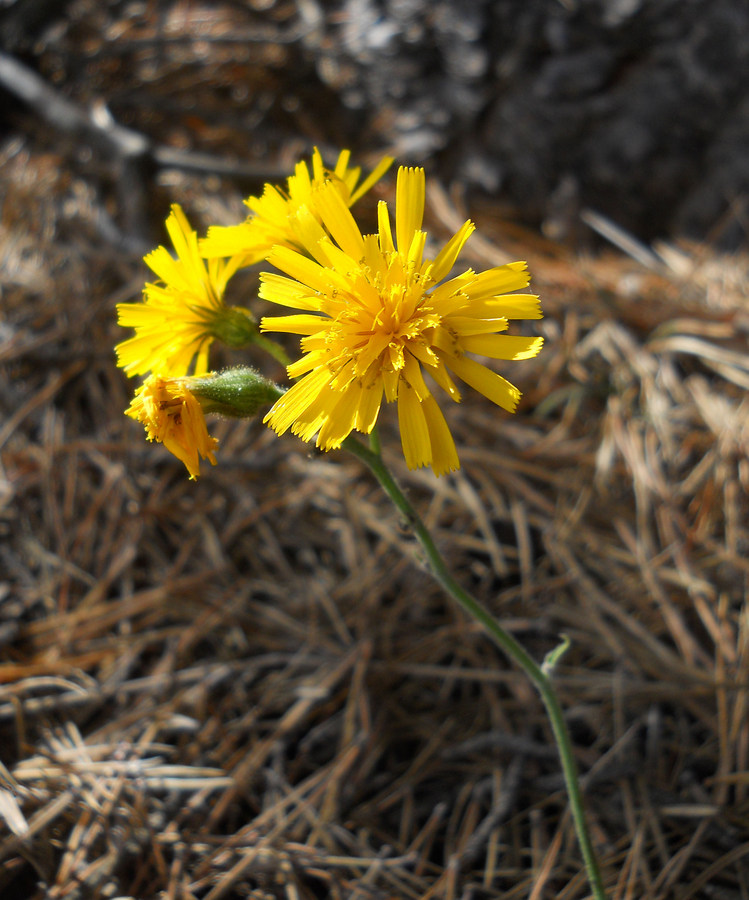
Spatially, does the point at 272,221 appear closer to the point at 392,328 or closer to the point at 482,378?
the point at 392,328

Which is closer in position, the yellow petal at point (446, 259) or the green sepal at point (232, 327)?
the yellow petal at point (446, 259)

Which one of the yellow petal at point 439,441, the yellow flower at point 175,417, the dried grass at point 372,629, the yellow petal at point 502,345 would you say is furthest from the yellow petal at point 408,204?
the dried grass at point 372,629

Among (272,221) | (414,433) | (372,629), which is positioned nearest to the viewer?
(414,433)

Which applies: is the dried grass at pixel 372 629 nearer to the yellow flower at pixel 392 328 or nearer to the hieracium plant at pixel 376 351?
the hieracium plant at pixel 376 351

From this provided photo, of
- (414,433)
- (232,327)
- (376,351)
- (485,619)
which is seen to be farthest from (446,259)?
(485,619)

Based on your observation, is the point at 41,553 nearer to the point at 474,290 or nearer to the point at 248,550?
the point at 248,550

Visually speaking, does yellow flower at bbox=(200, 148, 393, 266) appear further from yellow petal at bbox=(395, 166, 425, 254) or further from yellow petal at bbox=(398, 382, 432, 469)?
yellow petal at bbox=(398, 382, 432, 469)
